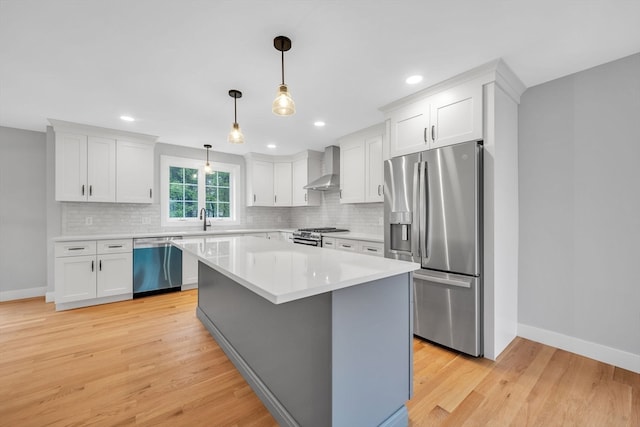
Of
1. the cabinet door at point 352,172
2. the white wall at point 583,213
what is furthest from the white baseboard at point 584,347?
the cabinet door at point 352,172

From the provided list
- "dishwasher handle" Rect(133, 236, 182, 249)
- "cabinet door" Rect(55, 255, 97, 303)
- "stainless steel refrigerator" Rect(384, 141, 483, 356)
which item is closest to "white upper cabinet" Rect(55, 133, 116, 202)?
"dishwasher handle" Rect(133, 236, 182, 249)

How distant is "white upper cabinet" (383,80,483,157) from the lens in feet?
7.52

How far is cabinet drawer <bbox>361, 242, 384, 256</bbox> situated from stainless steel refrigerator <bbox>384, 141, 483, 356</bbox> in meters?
0.45

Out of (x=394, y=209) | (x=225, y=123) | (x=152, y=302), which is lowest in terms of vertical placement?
(x=152, y=302)

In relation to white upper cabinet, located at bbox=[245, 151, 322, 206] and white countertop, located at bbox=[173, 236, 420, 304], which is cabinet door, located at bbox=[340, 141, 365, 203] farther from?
white countertop, located at bbox=[173, 236, 420, 304]

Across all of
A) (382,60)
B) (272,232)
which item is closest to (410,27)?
(382,60)

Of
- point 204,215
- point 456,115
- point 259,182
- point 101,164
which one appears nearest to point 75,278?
point 101,164

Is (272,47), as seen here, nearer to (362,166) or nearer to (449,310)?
(362,166)

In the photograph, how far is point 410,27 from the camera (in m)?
1.78

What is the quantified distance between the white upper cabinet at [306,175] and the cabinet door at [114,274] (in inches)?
114

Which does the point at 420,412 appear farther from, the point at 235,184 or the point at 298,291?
the point at 235,184

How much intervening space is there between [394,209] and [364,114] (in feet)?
4.29

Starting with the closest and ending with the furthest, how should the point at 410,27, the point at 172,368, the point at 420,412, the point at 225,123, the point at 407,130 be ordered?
the point at 420,412
the point at 410,27
the point at 172,368
the point at 407,130
the point at 225,123

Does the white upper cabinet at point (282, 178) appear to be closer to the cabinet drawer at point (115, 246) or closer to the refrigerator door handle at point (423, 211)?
the cabinet drawer at point (115, 246)
